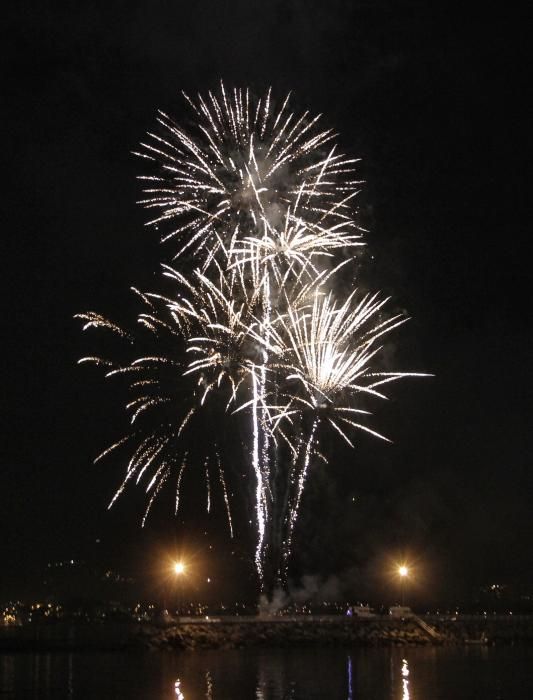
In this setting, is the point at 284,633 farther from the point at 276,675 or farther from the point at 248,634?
the point at 276,675

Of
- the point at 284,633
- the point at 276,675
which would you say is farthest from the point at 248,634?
the point at 276,675

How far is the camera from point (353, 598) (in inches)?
2452

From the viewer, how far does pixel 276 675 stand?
3053 cm

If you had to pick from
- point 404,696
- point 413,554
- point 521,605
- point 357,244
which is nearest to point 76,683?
point 404,696

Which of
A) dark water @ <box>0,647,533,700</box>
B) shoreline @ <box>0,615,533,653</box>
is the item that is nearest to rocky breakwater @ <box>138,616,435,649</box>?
shoreline @ <box>0,615,533,653</box>

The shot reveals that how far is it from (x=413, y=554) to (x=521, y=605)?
914cm

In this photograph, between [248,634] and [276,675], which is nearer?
[276,675]

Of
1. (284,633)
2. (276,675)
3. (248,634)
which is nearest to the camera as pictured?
(276,675)

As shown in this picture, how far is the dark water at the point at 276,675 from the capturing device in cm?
2567

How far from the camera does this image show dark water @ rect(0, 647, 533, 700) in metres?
25.7

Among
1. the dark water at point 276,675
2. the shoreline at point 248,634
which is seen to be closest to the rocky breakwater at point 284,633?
the shoreline at point 248,634

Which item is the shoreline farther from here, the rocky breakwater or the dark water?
the dark water

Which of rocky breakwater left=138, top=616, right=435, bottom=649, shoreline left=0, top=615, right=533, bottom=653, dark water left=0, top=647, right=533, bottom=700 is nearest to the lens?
dark water left=0, top=647, right=533, bottom=700

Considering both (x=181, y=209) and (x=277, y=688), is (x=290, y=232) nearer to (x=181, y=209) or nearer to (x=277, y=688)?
(x=181, y=209)
